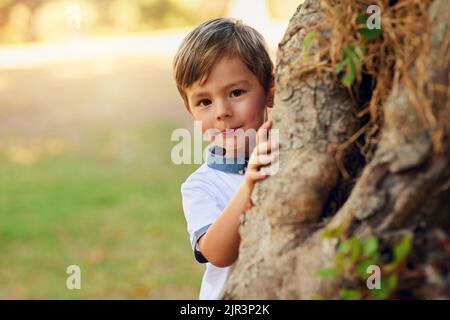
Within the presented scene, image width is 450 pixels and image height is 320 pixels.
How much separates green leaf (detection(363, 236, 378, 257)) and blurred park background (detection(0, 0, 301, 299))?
3358mm

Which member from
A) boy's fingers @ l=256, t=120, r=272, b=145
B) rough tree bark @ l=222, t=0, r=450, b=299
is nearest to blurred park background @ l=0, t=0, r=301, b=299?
boy's fingers @ l=256, t=120, r=272, b=145

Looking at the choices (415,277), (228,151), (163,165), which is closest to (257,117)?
(228,151)

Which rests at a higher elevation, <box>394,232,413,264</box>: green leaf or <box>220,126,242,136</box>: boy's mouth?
<box>220,126,242,136</box>: boy's mouth

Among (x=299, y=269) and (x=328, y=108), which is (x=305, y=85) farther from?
(x=299, y=269)

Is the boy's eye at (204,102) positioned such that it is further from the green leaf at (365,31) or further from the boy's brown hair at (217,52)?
the green leaf at (365,31)

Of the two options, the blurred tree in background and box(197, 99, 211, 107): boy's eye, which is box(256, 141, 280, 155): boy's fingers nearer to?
box(197, 99, 211, 107): boy's eye

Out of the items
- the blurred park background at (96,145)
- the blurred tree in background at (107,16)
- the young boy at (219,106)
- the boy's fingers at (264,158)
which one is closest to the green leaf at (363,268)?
the boy's fingers at (264,158)

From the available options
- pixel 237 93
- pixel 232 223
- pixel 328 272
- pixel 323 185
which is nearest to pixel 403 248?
pixel 328 272

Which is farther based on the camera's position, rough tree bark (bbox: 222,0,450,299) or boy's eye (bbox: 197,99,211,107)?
boy's eye (bbox: 197,99,211,107)

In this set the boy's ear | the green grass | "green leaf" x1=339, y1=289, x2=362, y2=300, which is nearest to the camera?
"green leaf" x1=339, y1=289, x2=362, y2=300

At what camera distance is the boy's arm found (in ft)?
7.56

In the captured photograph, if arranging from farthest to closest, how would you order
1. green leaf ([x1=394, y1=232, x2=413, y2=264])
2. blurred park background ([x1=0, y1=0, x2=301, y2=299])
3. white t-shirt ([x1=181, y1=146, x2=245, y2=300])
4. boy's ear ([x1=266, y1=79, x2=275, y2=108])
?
1. blurred park background ([x1=0, y1=0, x2=301, y2=299])
2. boy's ear ([x1=266, y1=79, x2=275, y2=108])
3. white t-shirt ([x1=181, y1=146, x2=245, y2=300])
4. green leaf ([x1=394, y1=232, x2=413, y2=264])

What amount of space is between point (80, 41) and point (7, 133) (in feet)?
19.3

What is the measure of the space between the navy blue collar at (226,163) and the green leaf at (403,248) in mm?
1123
